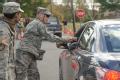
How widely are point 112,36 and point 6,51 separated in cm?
182

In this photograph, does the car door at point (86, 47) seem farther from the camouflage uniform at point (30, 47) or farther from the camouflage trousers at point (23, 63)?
the camouflage trousers at point (23, 63)

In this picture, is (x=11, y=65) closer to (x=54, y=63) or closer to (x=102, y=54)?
(x=102, y=54)

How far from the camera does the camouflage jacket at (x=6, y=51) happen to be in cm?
625

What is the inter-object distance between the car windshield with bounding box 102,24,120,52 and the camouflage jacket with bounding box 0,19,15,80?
1.36 metres

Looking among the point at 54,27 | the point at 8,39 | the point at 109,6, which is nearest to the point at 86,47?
the point at 8,39

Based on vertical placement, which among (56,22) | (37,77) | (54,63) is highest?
(37,77)

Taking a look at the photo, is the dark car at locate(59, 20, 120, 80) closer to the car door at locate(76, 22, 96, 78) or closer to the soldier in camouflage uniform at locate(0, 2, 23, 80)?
the car door at locate(76, 22, 96, 78)

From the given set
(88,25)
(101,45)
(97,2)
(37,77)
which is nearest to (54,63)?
(37,77)

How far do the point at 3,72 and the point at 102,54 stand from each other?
4.25ft

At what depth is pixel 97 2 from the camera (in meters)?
73.9

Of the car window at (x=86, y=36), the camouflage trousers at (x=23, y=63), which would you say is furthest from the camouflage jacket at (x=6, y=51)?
the camouflage trousers at (x=23, y=63)

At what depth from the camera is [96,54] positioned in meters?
6.89

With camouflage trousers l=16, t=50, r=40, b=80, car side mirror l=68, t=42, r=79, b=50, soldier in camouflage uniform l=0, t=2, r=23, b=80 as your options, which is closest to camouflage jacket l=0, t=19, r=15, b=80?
soldier in camouflage uniform l=0, t=2, r=23, b=80

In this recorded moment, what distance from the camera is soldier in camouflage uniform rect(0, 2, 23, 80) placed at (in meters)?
6.25
